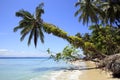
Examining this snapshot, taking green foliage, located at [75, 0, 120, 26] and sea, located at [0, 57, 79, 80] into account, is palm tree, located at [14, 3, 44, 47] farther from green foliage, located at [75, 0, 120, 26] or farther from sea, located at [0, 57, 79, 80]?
green foliage, located at [75, 0, 120, 26]

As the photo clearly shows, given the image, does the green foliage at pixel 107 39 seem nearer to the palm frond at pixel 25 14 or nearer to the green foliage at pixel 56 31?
the green foliage at pixel 56 31

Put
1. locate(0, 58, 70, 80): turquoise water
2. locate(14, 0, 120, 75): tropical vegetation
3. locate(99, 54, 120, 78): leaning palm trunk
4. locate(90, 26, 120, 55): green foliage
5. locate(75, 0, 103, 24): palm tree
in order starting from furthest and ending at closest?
locate(75, 0, 103, 24): palm tree < locate(90, 26, 120, 55): green foliage < locate(0, 58, 70, 80): turquoise water < locate(14, 0, 120, 75): tropical vegetation < locate(99, 54, 120, 78): leaning palm trunk

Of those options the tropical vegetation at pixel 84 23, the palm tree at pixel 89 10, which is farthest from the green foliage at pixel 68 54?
the palm tree at pixel 89 10

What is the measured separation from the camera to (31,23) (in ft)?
79.5

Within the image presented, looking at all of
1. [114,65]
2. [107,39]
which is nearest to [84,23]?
[107,39]

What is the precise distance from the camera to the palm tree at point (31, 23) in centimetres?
2408

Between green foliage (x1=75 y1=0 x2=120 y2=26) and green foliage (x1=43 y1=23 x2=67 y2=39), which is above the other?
green foliage (x1=75 y1=0 x2=120 y2=26)

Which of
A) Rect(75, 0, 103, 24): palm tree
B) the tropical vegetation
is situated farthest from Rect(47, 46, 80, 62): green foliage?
Rect(75, 0, 103, 24): palm tree

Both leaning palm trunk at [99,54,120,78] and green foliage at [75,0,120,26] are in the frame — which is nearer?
leaning palm trunk at [99,54,120,78]

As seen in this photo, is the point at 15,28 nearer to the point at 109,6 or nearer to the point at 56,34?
the point at 56,34

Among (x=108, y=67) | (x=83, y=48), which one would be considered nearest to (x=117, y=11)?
(x=83, y=48)

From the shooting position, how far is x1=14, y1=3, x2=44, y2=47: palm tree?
24.1m

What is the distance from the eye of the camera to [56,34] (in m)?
22.8

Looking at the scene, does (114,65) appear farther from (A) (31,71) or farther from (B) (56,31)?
(A) (31,71)
